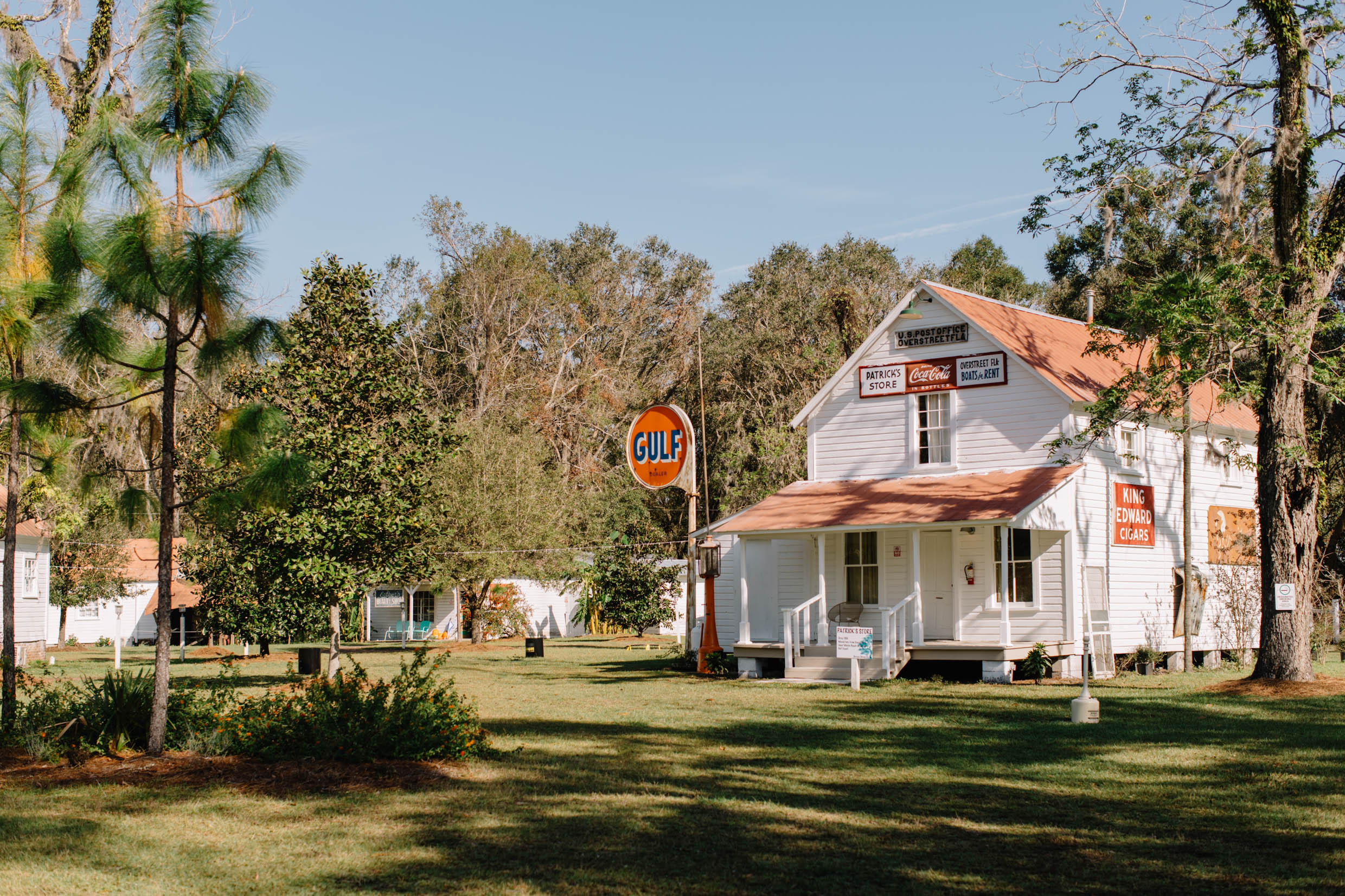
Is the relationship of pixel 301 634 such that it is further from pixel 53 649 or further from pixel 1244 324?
pixel 1244 324

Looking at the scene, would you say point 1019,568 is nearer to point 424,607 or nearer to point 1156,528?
point 1156,528

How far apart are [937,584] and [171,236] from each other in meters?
16.2

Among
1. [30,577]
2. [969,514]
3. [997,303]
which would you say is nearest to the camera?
[969,514]

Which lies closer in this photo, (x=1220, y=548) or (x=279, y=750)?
(x=279, y=750)

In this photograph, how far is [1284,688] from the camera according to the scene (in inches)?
709

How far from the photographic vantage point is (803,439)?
40.4m

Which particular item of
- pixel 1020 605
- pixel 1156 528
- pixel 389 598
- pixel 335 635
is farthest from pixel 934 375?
pixel 389 598

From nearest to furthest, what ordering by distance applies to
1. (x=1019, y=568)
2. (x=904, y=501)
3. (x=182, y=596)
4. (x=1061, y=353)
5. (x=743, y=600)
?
(x=904, y=501), (x=1019, y=568), (x=743, y=600), (x=1061, y=353), (x=182, y=596)

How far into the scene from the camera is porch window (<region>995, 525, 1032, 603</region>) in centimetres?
2248

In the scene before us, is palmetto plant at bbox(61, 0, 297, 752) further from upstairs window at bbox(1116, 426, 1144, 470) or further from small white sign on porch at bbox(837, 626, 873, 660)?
upstairs window at bbox(1116, 426, 1144, 470)

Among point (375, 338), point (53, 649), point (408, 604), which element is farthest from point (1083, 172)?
point (53, 649)

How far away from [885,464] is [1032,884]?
18.2 metres

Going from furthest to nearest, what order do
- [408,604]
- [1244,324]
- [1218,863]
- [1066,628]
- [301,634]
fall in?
[408,604], [301,634], [1066,628], [1244,324], [1218,863]

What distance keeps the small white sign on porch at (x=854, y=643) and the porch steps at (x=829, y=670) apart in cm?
96
